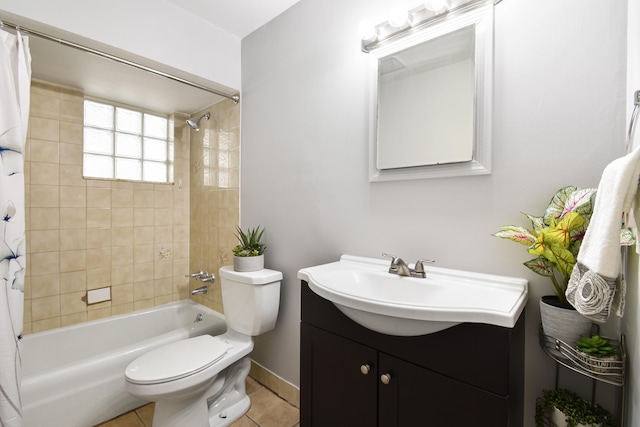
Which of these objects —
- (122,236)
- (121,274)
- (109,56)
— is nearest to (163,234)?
(122,236)

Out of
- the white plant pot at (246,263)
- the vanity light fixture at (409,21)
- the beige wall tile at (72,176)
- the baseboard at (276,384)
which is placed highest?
the vanity light fixture at (409,21)

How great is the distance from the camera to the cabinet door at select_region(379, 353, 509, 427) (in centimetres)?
77

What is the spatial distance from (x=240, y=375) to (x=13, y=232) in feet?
4.32

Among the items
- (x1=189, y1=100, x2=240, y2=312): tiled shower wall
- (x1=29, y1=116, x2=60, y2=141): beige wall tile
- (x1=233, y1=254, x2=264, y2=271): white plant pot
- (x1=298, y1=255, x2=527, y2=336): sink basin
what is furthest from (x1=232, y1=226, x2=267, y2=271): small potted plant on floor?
(x1=29, y1=116, x2=60, y2=141): beige wall tile

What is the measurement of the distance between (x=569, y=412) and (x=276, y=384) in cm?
152

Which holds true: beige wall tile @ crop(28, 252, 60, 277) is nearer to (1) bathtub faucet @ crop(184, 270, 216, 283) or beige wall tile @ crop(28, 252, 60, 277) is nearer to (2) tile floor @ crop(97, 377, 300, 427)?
(1) bathtub faucet @ crop(184, 270, 216, 283)

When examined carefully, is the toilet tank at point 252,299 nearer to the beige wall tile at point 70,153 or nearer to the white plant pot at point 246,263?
the white plant pot at point 246,263

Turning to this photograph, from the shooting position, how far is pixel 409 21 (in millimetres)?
1217

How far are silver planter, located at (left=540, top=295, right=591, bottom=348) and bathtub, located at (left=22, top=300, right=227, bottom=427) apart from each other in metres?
1.93

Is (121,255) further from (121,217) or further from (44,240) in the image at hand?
(44,240)

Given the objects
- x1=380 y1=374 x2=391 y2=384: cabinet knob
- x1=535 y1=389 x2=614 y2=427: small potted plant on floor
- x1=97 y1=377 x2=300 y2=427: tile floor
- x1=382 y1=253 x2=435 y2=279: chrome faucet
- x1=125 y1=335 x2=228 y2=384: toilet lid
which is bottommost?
x1=97 y1=377 x2=300 y2=427: tile floor

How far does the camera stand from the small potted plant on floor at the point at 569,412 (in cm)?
80

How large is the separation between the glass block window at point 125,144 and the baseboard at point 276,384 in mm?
1762

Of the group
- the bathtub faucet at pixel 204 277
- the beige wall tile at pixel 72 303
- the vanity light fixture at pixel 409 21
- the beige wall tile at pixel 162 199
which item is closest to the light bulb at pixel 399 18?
the vanity light fixture at pixel 409 21
